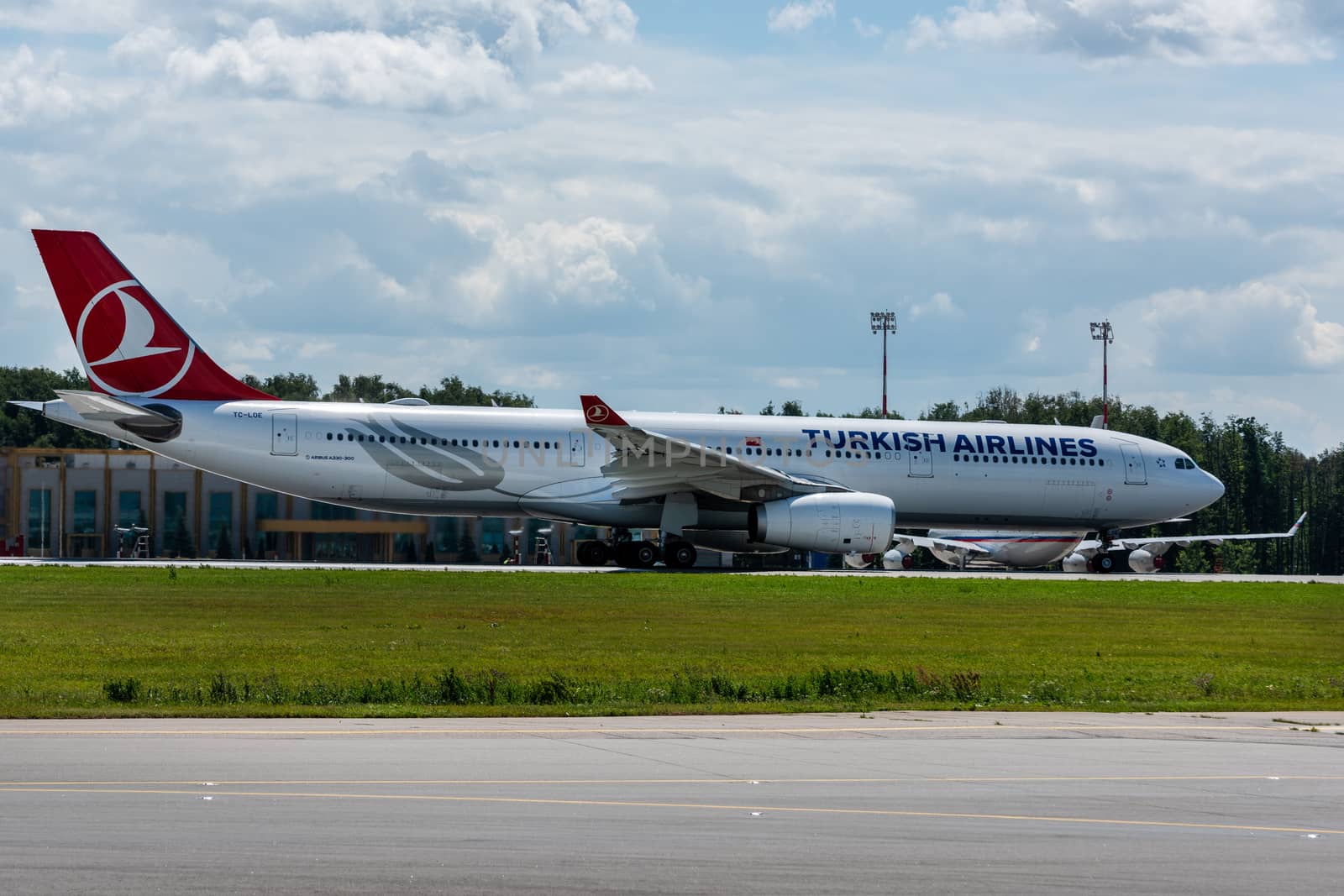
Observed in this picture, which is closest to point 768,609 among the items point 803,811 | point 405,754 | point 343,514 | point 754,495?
point 754,495

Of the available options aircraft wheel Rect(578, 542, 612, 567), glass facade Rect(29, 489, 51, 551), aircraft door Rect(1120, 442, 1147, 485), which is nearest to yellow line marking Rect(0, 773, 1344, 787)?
aircraft wheel Rect(578, 542, 612, 567)

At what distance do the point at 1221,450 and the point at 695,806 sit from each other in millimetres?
105224

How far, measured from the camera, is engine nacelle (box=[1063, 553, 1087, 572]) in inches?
2183

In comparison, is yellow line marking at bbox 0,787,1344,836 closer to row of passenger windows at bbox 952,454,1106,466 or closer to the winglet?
the winglet

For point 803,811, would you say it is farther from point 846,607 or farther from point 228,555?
point 228,555

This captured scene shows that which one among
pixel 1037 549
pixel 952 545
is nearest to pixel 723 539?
pixel 1037 549

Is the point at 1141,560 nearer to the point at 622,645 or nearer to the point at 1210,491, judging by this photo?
the point at 1210,491

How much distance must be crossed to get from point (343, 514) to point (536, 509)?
1962cm

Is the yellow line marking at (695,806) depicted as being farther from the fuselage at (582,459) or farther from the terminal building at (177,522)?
the terminal building at (177,522)

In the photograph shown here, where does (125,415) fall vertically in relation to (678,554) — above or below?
above

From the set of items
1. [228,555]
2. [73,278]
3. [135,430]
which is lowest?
[228,555]

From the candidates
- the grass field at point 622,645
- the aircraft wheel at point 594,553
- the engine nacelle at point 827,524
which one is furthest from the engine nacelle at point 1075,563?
the grass field at point 622,645

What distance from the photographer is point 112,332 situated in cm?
3653

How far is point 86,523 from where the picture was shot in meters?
59.0
